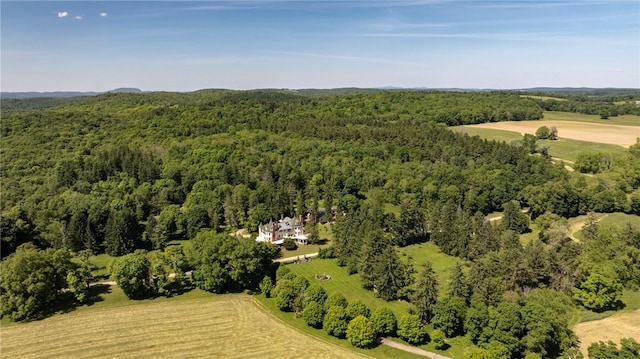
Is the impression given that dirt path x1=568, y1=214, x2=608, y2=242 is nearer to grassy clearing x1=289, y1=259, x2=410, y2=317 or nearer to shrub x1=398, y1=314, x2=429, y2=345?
grassy clearing x1=289, y1=259, x2=410, y2=317

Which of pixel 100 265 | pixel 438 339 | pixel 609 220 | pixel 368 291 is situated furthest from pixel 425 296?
pixel 609 220

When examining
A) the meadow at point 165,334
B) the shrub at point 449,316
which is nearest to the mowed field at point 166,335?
the meadow at point 165,334

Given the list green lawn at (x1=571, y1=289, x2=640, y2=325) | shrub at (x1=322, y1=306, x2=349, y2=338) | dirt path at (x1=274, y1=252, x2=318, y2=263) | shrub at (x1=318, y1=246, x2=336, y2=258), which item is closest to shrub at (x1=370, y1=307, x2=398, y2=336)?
shrub at (x1=322, y1=306, x2=349, y2=338)

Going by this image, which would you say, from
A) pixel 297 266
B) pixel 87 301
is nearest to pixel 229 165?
pixel 297 266

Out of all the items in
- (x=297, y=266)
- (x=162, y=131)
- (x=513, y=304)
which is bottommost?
(x=297, y=266)

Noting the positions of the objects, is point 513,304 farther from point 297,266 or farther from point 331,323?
point 297,266

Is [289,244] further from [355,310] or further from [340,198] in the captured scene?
[355,310]
